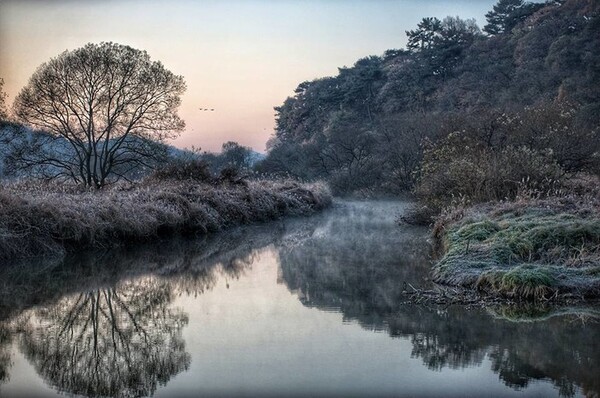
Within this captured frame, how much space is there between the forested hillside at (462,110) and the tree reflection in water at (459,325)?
23.1 ft

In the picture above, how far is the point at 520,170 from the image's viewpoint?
712 inches

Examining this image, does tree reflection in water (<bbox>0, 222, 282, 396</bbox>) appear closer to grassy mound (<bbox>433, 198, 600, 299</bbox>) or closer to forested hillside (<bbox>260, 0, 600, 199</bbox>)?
grassy mound (<bbox>433, 198, 600, 299</bbox>)

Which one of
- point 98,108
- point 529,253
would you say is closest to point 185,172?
point 98,108

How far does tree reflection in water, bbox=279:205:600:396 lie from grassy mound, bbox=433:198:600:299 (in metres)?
0.63

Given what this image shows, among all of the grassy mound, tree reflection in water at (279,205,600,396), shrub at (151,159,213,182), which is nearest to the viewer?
tree reflection in water at (279,205,600,396)

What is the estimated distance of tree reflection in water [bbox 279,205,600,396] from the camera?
627 centimetres

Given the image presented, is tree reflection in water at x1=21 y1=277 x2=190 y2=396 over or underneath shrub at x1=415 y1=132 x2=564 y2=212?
underneath

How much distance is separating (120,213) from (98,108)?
1254cm

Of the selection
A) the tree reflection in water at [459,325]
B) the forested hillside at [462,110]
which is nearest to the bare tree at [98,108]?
the forested hillside at [462,110]

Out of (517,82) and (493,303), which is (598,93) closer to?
(517,82)

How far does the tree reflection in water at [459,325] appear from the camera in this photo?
6270 millimetres

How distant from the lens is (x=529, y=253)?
405 inches

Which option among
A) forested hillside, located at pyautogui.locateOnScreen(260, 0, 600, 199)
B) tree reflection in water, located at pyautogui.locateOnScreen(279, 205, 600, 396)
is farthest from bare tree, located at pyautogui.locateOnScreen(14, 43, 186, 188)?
tree reflection in water, located at pyautogui.locateOnScreen(279, 205, 600, 396)

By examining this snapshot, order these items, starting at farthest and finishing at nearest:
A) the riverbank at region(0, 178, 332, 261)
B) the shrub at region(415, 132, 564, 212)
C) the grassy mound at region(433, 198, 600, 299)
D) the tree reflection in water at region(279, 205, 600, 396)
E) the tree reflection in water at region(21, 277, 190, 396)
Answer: the shrub at region(415, 132, 564, 212) → the riverbank at region(0, 178, 332, 261) → the grassy mound at region(433, 198, 600, 299) → the tree reflection in water at region(279, 205, 600, 396) → the tree reflection in water at region(21, 277, 190, 396)
